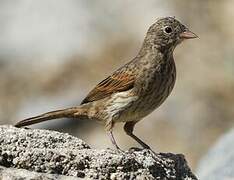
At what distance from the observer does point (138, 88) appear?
8352mm

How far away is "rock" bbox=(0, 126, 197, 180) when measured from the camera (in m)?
5.69

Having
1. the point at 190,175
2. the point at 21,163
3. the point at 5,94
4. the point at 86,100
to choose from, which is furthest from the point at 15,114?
the point at 21,163

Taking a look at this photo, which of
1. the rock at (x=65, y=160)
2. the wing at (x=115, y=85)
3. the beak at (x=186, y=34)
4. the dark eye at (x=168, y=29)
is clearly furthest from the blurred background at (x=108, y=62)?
the rock at (x=65, y=160)

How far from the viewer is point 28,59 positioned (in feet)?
51.5

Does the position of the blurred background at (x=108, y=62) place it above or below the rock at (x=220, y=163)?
above

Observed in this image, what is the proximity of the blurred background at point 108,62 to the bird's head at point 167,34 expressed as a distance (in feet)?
14.5

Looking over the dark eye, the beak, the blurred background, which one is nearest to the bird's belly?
the beak

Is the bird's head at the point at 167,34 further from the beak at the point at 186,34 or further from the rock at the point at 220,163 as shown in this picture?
the rock at the point at 220,163

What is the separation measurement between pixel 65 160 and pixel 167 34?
131 inches

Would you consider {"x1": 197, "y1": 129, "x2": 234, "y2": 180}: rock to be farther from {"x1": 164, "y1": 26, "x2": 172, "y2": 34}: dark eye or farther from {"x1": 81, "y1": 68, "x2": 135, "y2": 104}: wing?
{"x1": 164, "y1": 26, "x2": 172, "y2": 34}: dark eye

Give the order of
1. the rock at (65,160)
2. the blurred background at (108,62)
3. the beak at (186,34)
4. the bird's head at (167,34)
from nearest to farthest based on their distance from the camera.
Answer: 1. the rock at (65,160)
2. the beak at (186,34)
3. the bird's head at (167,34)
4. the blurred background at (108,62)

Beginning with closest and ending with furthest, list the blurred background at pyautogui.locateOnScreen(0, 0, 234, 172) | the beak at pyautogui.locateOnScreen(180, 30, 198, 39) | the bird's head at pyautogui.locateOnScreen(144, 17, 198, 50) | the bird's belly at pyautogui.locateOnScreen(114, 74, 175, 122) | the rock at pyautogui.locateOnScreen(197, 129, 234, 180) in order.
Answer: the bird's belly at pyautogui.locateOnScreen(114, 74, 175, 122), the rock at pyautogui.locateOnScreen(197, 129, 234, 180), the beak at pyautogui.locateOnScreen(180, 30, 198, 39), the bird's head at pyautogui.locateOnScreen(144, 17, 198, 50), the blurred background at pyautogui.locateOnScreen(0, 0, 234, 172)

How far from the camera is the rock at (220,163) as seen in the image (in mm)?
8438

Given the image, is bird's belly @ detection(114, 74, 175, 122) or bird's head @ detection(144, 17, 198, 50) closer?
bird's belly @ detection(114, 74, 175, 122)
